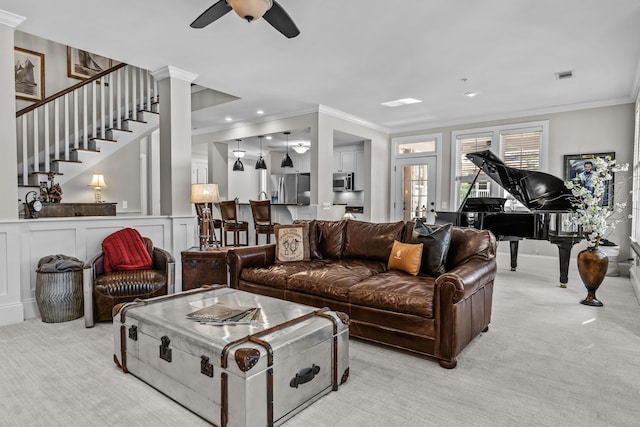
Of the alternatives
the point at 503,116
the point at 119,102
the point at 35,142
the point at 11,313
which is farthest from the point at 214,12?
the point at 503,116

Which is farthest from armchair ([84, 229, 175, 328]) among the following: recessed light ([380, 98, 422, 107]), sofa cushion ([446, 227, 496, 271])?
recessed light ([380, 98, 422, 107])

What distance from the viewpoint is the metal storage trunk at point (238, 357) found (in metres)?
1.68

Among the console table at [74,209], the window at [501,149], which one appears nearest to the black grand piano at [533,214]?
the window at [501,149]

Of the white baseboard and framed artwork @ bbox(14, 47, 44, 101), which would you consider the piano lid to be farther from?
framed artwork @ bbox(14, 47, 44, 101)

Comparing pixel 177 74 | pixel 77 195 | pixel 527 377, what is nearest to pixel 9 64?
pixel 177 74

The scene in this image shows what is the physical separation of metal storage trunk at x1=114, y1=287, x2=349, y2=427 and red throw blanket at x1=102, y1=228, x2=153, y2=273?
1426mm

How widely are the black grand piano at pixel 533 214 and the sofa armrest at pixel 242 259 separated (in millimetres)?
3007

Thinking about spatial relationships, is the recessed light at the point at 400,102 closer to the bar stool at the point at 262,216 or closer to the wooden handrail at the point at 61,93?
the bar stool at the point at 262,216

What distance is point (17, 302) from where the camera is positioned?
3.34 metres

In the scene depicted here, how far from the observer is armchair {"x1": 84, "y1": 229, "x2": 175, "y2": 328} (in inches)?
125

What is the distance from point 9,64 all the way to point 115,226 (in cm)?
173

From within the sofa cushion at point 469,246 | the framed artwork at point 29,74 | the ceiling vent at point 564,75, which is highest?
the framed artwork at point 29,74

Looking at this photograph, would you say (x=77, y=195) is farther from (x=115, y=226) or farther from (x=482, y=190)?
(x=482, y=190)

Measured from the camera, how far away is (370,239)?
3.79 metres
